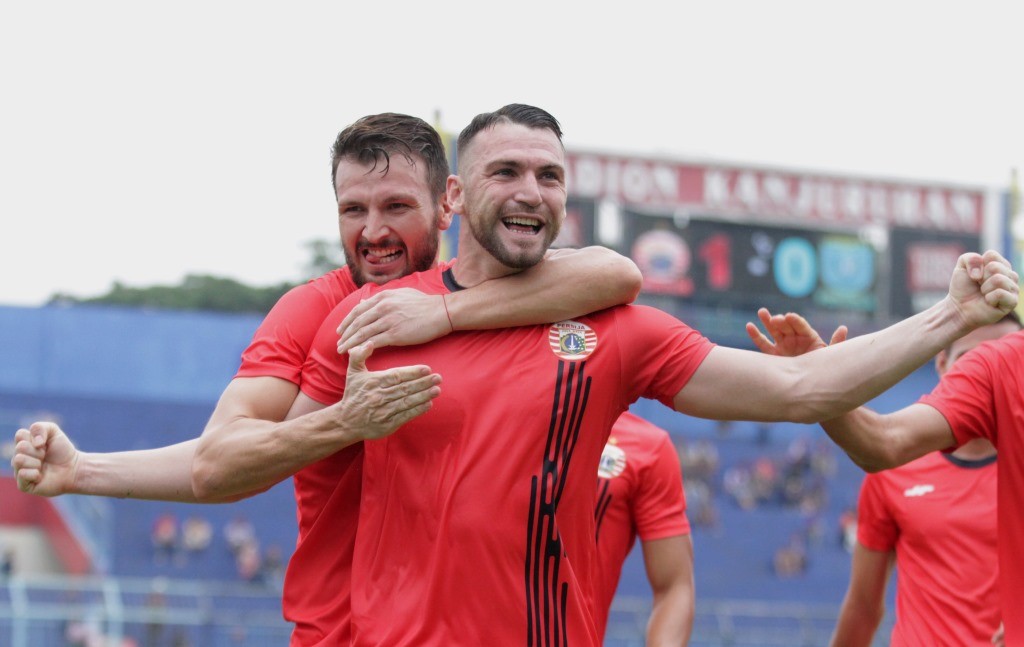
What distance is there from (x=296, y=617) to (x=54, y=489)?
0.86 metres

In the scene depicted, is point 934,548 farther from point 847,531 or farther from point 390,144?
point 847,531

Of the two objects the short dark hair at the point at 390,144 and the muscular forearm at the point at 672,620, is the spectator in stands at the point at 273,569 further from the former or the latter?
the short dark hair at the point at 390,144

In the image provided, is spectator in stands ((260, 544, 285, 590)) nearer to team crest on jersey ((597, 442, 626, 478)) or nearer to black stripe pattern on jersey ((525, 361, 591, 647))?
team crest on jersey ((597, 442, 626, 478))

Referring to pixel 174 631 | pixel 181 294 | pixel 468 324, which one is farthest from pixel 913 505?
pixel 181 294

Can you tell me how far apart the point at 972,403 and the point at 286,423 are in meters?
2.24

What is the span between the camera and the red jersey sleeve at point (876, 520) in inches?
214

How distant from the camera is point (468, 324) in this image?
3576 millimetres

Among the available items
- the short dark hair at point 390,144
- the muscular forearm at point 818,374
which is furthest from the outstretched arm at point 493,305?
the short dark hair at point 390,144

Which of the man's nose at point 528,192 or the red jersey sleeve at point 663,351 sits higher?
the man's nose at point 528,192

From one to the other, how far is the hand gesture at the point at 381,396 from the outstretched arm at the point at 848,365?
745 mm

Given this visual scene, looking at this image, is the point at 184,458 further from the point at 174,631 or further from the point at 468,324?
the point at 174,631

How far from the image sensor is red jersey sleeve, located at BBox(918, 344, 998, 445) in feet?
14.1

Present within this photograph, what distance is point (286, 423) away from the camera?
3.53 metres

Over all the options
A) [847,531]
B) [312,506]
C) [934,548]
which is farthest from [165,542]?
[312,506]
